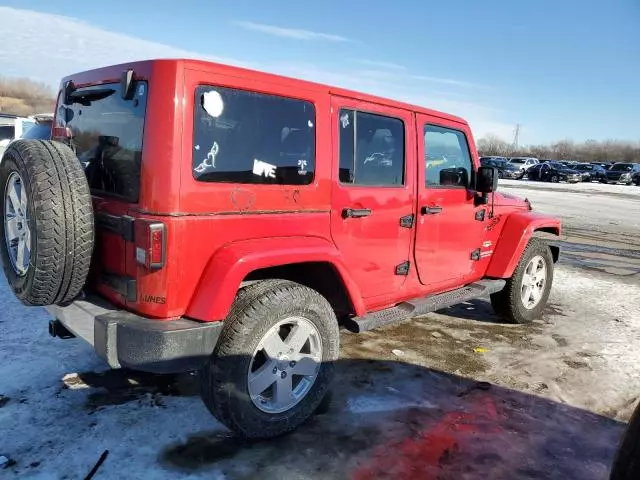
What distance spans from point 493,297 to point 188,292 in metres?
3.58

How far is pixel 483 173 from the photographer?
4.47 metres

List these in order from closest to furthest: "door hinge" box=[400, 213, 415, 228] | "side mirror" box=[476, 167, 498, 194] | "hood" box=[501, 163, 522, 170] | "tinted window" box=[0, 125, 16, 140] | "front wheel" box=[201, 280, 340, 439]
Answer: "front wheel" box=[201, 280, 340, 439] < "door hinge" box=[400, 213, 415, 228] < "side mirror" box=[476, 167, 498, 194] < "tinted window" box=[0, 125, 16, 140] < "hood" box=[501, 163, 522, 170]

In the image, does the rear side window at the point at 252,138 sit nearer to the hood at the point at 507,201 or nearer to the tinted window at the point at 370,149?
the tinted window at the point at 370,149

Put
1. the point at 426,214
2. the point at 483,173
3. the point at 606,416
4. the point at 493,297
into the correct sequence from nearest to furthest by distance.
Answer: the point at 606,416
the point at 426,214
the point at 483,173
the point at 493,297

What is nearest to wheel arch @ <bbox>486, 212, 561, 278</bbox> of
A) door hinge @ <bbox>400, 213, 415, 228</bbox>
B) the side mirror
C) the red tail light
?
the side mirror

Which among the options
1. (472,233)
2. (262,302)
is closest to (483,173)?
(472,233)

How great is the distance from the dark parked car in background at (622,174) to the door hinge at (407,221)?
135 feet

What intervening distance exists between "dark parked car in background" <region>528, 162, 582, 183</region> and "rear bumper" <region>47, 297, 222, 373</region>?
39.3m

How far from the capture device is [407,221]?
3.79 m

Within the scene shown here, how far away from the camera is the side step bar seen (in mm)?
3482

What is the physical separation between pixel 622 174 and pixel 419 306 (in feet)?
135

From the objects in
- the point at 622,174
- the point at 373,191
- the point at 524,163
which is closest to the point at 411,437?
the point at 373,191

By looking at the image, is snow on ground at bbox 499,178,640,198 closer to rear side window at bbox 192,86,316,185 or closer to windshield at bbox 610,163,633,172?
windshield at bbox 610,163,633,172

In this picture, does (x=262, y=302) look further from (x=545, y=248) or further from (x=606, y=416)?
(x=545, y=248)
